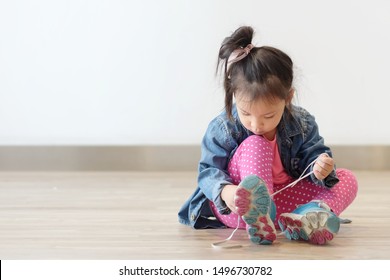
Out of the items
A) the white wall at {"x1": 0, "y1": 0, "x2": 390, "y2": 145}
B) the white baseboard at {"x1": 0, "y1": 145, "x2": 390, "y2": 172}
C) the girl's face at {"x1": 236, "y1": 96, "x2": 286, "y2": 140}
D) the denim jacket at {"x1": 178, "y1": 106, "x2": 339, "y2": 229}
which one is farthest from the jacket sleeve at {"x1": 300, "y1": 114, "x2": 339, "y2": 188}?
the white baseboard at {"x1": 0, "y1": 145, "x2": 390, "y2": 172}

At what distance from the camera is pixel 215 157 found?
1793 millimetres

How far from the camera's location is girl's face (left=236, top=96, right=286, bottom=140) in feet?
5.46

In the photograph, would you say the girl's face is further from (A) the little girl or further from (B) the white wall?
(B) the white wall

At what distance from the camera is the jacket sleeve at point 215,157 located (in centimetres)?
175

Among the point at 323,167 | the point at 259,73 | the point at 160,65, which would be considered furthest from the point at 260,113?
the point at 160,65

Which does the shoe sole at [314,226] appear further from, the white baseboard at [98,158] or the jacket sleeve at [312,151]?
the white baseboard at [98,158]

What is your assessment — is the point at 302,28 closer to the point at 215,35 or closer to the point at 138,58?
the point at 215,35

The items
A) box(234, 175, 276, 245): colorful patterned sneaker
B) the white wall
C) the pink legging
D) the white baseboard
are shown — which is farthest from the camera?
the white baseboard

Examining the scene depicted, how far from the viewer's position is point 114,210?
2166mm

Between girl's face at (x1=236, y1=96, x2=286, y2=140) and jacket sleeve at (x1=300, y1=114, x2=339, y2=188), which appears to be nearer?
girl's face at (x1=236, y1=96, x2=286, y2=140)

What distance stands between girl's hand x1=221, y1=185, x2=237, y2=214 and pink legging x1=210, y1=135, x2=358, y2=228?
0.17ft

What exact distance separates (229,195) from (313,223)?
0.60 ft
